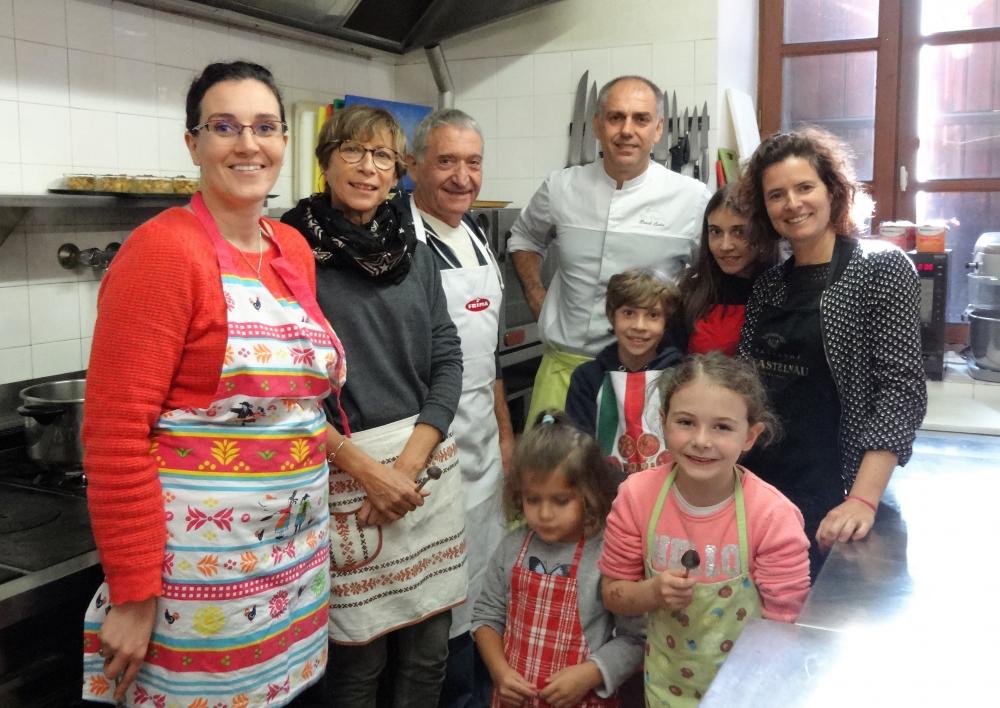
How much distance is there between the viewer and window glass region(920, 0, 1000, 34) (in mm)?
2957

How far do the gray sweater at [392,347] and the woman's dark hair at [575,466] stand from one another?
16 centimetres

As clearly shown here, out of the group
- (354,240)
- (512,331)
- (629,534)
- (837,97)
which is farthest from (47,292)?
(837,97)

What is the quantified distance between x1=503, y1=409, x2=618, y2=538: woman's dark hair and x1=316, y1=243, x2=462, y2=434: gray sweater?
16 centimetres

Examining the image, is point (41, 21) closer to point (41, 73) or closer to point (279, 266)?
point (41, 73)

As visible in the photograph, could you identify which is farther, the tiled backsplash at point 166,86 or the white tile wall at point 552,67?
the white tile wall at point 552,67

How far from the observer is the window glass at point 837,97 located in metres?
3.12

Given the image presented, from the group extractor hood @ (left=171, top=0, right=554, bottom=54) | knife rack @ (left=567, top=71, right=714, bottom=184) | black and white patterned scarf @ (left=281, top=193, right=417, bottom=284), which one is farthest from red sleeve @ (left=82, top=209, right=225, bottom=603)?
knife rack @ (left=567, top=71, right=714, bottom=184)

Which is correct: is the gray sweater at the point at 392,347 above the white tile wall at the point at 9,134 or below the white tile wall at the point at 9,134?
below

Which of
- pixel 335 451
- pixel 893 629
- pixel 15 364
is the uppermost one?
pixel 15 364

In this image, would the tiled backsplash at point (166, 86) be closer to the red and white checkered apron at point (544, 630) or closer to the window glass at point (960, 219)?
the window glass at point (960, 219)

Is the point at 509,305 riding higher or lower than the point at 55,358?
higher

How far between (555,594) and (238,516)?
0.53 meters

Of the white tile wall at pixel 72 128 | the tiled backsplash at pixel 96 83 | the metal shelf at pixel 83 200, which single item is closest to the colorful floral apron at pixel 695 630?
the metal shelf at pixel 83 200

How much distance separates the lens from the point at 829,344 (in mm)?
1411
